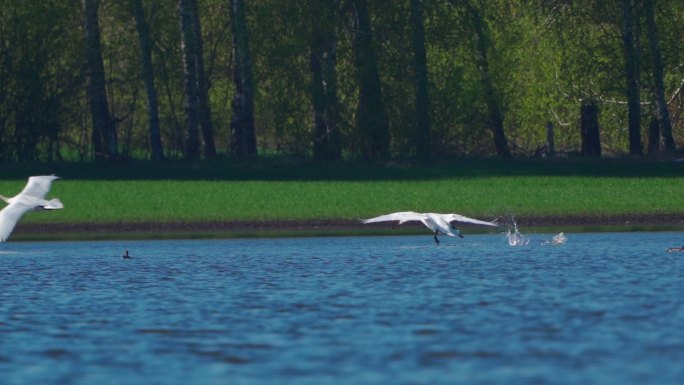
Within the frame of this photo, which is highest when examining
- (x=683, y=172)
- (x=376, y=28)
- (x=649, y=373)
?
(x=376, y=28)

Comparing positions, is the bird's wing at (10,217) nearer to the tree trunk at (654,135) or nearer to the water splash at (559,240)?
the water splash at (559,240)

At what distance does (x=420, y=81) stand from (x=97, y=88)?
11.2m

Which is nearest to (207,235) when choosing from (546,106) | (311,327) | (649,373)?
(311,327)

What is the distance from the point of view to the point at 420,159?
50.2 metres

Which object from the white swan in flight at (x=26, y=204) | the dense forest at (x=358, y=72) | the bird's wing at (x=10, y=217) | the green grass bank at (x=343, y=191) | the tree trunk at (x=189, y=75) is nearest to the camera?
the bird's wing at (x=10, y=217)

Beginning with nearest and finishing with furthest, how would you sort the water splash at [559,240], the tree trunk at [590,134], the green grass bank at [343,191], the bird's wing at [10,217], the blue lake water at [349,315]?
1. the blue lake water at [349,315]
2. the bird's wing at [10,217]
3. the water splash at [559,240]
4. the green grass bank at [343,191]
5. the tree trunk at [590,134]

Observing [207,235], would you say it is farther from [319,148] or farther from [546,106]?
[546,106]

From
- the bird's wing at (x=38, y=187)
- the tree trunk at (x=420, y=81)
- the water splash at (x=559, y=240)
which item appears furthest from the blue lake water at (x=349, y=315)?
the tree trunk at (x=420, y=81)

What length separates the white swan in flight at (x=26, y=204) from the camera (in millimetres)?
27016

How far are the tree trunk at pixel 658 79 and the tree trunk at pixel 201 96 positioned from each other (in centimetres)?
1483

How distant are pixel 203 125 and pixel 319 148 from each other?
6253 mm

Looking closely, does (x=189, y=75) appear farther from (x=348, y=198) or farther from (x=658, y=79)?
(x=658, y=79)

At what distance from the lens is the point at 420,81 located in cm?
5056

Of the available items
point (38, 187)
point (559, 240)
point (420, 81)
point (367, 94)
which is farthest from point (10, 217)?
point (367, 94)
